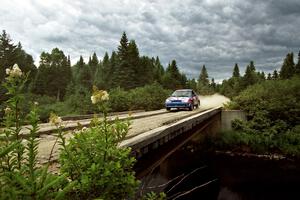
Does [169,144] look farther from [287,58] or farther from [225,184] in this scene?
[287,58]

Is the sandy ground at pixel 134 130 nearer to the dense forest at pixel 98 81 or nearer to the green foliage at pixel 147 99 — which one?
the dense forest at pixel 98 81

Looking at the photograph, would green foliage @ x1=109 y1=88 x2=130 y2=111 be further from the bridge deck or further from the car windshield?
the bridge deck

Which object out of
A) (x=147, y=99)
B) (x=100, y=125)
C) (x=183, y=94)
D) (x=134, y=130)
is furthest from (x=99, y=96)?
(x=147, y=99)

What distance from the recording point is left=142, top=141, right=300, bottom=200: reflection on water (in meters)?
16.1

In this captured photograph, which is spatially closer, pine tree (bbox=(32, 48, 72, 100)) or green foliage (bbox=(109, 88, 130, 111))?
green foliage (bbox=(109, 88, 130, 111))

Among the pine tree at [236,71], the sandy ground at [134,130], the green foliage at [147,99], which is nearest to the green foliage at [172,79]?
the green foliage at [147,99]

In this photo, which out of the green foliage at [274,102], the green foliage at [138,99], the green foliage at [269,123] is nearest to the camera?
the green foliage at [269,123]

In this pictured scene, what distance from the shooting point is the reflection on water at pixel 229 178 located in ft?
52.8

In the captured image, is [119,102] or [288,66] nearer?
[119,102]

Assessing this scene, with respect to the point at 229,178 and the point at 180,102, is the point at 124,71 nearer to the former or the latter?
the point at 180,102

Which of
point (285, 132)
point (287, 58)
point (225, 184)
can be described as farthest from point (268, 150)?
point (287, 58)

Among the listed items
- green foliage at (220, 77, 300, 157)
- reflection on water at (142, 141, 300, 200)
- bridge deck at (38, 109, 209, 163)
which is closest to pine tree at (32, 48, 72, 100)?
green foliage at (220, 77, 300, 157)

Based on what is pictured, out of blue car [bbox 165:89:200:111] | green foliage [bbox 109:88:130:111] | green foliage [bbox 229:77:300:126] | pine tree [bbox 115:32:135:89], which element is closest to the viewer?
blue car [bbox 165:89:200:111]

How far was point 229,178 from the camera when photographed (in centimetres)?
1877
